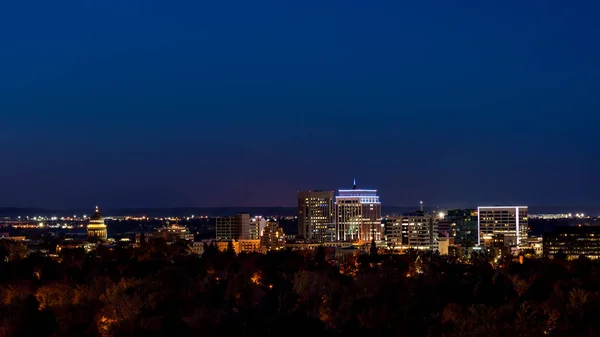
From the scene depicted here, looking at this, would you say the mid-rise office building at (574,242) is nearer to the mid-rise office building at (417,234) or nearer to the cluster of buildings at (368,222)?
the mid-rise office building at (417,234)

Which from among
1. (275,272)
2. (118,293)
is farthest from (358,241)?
(118,293)

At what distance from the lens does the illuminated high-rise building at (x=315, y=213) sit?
144 meters

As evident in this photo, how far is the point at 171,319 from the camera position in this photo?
34.3 meters

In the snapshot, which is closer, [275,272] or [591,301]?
[591,301]

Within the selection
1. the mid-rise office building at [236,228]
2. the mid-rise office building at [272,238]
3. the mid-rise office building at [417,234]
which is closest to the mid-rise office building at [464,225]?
the mid-rise office building at [417,234]

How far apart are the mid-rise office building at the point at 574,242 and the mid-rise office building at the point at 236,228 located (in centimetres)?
4655

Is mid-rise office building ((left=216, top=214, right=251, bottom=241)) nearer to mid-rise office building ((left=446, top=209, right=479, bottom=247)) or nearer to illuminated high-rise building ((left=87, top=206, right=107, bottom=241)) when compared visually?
illuminated high-rise building ((left=87, top=206, right=107, bottom=241))

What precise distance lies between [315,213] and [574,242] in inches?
1857

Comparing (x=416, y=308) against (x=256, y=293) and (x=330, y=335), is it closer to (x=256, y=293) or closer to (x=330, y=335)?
(x=330, y=335)

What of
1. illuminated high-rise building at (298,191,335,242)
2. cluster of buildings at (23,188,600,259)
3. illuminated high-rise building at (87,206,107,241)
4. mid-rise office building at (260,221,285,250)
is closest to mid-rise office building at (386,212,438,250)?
cluster of buildings at (23,188,600,259)

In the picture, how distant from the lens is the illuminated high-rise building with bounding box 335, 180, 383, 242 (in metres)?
139

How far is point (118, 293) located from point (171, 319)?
7.32 m

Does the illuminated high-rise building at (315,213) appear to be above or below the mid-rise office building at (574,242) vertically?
above

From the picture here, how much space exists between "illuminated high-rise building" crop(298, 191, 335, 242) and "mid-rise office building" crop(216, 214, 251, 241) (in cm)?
851
